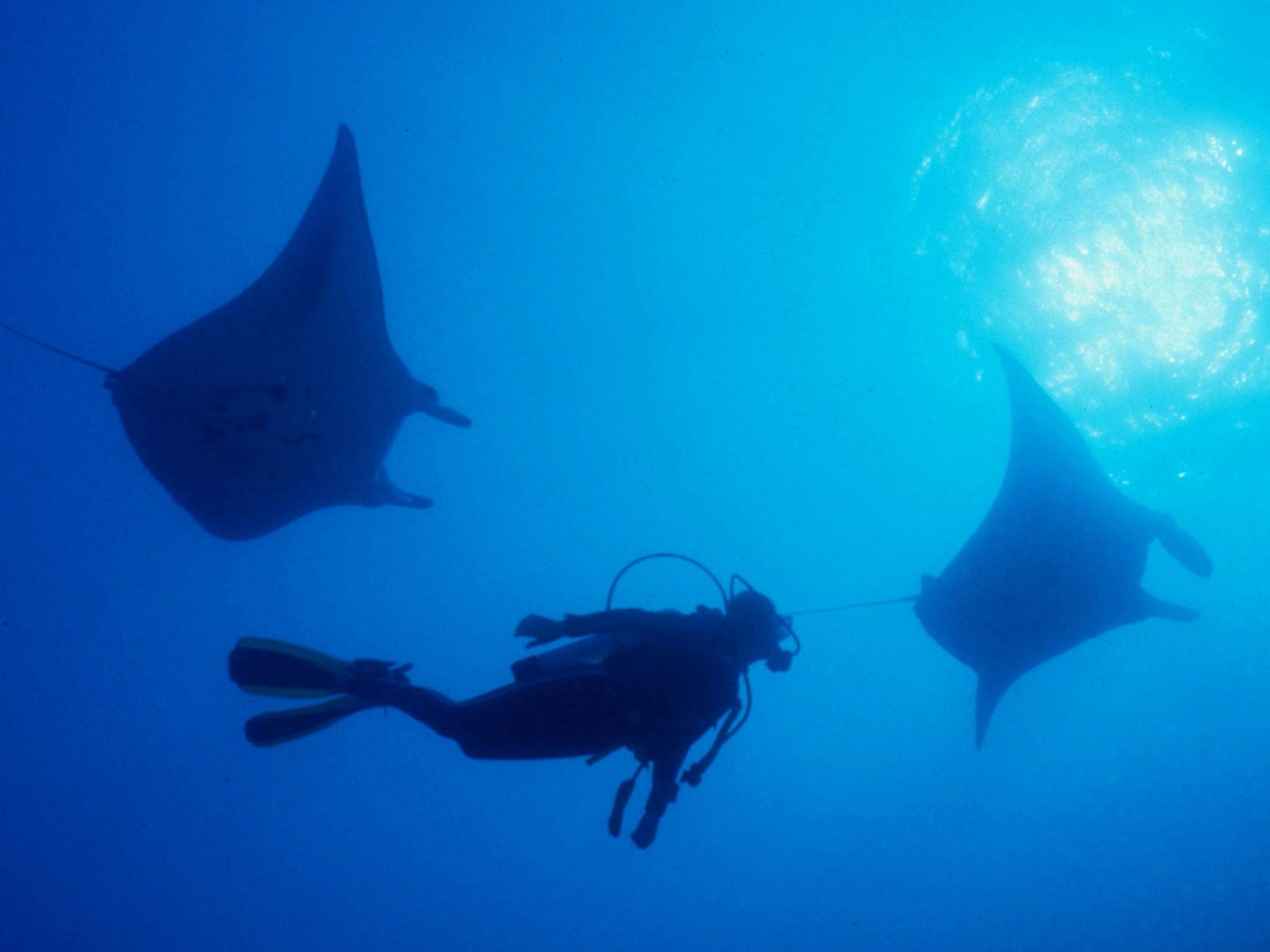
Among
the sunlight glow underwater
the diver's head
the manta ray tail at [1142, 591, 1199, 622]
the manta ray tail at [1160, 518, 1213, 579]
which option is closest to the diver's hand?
the diver's head

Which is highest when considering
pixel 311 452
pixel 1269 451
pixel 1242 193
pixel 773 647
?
pixel 1242 193

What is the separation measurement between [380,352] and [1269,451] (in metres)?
18.1

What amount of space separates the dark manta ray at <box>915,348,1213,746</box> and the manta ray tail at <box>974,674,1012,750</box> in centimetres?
49

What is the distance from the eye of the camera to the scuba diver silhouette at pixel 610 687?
3.42 m

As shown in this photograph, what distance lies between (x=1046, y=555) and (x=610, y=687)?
4.65 m

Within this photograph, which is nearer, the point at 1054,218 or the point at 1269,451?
the point at 1054,218

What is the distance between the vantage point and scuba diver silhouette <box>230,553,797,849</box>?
342cm

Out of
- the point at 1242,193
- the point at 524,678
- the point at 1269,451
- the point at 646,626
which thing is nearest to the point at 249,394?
the point at 524,678

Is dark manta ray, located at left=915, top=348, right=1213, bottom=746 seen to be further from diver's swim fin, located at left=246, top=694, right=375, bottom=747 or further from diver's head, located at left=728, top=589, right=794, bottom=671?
diver's swim fin, located at left=246, top=694, right=375, bottom=747

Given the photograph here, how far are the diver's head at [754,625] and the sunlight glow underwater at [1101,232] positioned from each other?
10657 mm

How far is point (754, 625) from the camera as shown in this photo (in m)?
3.50

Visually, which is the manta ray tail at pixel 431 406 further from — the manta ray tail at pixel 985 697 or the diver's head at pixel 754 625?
the manta ray tail at pixel 985 697

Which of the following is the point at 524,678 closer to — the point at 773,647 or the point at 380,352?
the point at 773,647

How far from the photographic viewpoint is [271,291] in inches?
197
